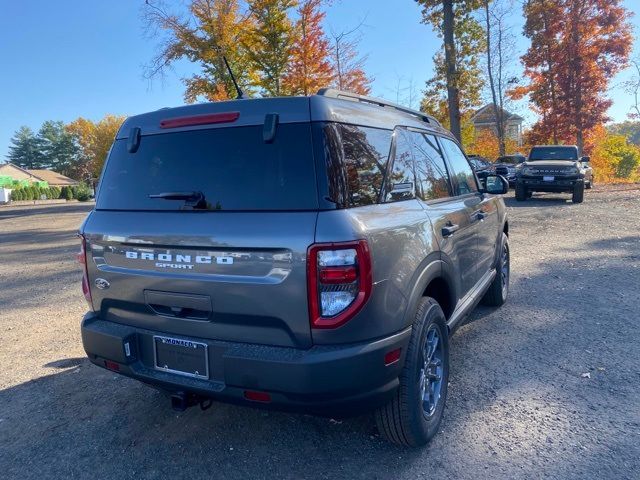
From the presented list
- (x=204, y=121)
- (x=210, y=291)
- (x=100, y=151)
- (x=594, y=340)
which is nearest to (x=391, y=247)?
(x=210, y=291)

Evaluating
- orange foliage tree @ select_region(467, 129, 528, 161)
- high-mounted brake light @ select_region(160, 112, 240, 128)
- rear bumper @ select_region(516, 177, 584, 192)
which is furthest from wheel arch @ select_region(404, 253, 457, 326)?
orange foliage tree @ select_region(467, 129, 528, 161)

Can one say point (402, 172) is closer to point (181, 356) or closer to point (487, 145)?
point (181, 356)

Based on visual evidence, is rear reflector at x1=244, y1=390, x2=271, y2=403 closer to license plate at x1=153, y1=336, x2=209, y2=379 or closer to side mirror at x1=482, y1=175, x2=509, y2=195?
license plate at x1=153, y1=336, x2=209, y2=379

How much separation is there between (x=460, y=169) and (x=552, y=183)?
1303 centimetres

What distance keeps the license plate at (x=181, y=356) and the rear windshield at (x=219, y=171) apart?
2.36ft

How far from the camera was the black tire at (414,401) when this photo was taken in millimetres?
2424

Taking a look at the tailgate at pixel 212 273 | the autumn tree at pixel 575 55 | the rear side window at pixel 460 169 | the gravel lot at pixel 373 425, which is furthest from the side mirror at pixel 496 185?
the autumn tree at pixel 575 55

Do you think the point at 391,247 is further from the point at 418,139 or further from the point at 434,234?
the point at 418,139

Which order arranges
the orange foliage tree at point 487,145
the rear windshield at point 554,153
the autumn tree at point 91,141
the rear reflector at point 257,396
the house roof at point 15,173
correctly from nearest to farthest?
the rear reflector at point 257,396
the rear windshield at point 554,153
the orange foliage tree at point 487,145
the autumn tree at point 91,141
the house roof at point 15,173

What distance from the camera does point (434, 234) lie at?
2.79m

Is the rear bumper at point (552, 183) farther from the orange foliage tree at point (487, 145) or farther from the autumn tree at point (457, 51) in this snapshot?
the orange foliage tree at point (487, 145)

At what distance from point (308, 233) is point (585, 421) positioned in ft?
7.48

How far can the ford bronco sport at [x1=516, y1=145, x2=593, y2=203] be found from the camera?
15.0 metres

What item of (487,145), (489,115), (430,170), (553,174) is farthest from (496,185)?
(487,145)
